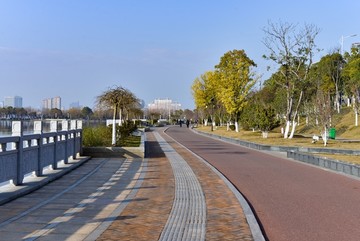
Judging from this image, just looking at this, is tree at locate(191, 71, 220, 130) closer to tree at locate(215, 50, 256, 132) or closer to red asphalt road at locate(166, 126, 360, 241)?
tree at locate(215, 50, 256, 132)

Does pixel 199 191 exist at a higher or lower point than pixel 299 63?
lower

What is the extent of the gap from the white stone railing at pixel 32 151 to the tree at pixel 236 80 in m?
33.9

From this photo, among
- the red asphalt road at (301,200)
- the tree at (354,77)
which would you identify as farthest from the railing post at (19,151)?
the tree at (354,77)

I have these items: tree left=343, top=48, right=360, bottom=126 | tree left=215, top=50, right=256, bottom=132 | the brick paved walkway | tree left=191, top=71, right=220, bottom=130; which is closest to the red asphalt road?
the brick paved walkway

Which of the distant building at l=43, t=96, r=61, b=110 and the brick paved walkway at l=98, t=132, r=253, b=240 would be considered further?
the distant building at l=43, t=96, r=61, b=110

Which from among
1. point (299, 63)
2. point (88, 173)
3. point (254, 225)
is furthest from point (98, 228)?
point (299, 63)

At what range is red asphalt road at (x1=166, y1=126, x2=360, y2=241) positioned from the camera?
7066mm

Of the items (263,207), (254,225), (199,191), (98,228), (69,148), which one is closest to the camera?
(98,228)

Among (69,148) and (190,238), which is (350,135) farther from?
(190,238)

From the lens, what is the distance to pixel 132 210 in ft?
26.7

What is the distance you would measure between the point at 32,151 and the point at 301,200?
6430 millimetres

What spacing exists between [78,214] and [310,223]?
12.7 ft

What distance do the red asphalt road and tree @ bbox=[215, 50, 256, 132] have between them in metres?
32.4

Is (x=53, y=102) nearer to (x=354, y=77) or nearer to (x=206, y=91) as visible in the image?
(x=206, y=91)
